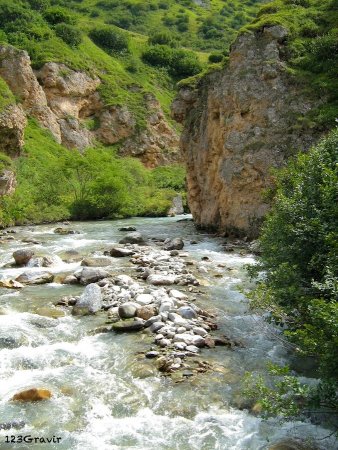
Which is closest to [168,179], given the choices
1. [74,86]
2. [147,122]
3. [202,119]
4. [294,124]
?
[147,122]

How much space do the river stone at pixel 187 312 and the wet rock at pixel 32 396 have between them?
214 inches

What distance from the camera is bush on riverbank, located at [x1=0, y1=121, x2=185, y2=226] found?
133 feet

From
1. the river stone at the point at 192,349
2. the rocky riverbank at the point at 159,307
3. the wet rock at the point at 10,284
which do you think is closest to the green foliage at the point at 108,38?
the rocky riverbank at the point at 159,307

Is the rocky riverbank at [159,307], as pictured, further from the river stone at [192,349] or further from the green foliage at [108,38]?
the green foliage at [108,38]

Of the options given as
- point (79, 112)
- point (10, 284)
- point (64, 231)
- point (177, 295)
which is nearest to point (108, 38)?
point (79, 112)

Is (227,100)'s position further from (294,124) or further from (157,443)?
(157,443)

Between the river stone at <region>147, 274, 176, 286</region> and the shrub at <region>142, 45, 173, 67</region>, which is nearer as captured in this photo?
the river stone at <region>147, 274, 176, 286</region>

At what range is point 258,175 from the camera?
2777cm

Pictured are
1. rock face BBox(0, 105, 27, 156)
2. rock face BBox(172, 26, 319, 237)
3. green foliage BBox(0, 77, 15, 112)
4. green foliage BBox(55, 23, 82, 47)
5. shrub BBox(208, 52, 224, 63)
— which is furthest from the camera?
shrub BBox(208, 52, 224, 63)

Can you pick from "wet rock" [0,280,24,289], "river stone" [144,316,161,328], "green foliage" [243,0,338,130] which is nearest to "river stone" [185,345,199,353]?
"river stone" [144,316,161,328]

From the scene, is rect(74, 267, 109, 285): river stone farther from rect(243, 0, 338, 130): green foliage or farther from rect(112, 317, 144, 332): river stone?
rect(243, 0, 338, 130): green foliage

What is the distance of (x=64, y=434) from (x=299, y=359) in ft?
20.4

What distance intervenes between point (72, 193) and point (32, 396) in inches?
1494

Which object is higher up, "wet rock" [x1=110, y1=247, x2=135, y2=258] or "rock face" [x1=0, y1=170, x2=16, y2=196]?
"rock face" [x1=0, y1=170, x2=16, y2=196]
